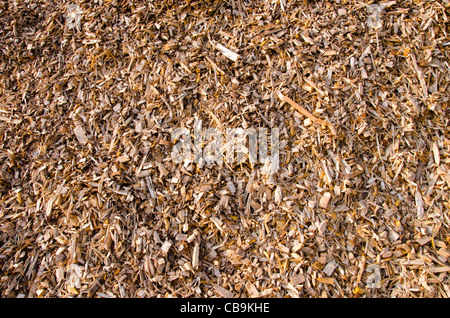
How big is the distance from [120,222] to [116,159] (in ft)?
1.71

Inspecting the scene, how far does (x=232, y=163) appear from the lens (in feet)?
7.32

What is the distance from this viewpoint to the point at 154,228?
84.0 inches

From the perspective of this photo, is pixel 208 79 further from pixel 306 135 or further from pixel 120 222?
pixel 120 222

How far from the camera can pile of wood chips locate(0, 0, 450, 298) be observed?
2020mm

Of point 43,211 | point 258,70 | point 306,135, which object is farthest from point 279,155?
point 43,211
